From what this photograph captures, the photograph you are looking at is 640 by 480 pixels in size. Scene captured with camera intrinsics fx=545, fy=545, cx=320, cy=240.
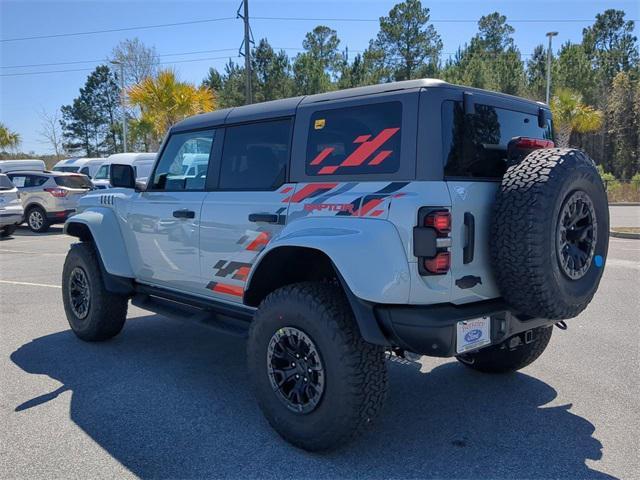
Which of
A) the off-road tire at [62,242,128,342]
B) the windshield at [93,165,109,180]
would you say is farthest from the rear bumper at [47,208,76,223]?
the off-road tire at [62,242,128,342]

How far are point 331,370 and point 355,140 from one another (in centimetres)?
134

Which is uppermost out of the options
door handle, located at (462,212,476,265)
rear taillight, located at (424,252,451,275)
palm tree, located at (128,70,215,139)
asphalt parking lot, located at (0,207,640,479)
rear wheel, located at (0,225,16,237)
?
palm tree, located at (128,70,215,139)

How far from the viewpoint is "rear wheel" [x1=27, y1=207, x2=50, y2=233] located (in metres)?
15.5

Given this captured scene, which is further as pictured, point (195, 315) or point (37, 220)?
point (37, 220)

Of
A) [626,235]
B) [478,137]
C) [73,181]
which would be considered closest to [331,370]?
[478,137]

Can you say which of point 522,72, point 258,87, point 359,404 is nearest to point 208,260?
point 359,404

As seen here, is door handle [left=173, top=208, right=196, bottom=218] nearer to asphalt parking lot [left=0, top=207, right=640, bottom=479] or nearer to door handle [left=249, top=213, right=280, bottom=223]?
door handle [left=249, top=213, right=280, bottom=223]

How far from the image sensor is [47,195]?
605 inches

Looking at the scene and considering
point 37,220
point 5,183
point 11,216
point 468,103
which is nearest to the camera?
point 468,103

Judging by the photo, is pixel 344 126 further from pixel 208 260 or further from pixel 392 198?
pixel 208 260

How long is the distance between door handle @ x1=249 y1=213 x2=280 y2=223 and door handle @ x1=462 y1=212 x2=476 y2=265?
1185 mm

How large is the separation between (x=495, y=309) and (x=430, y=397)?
3.98 ft

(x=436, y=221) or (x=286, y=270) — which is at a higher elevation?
(x=436, y=221)

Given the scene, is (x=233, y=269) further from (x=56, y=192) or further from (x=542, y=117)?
(x=56, y=192)
